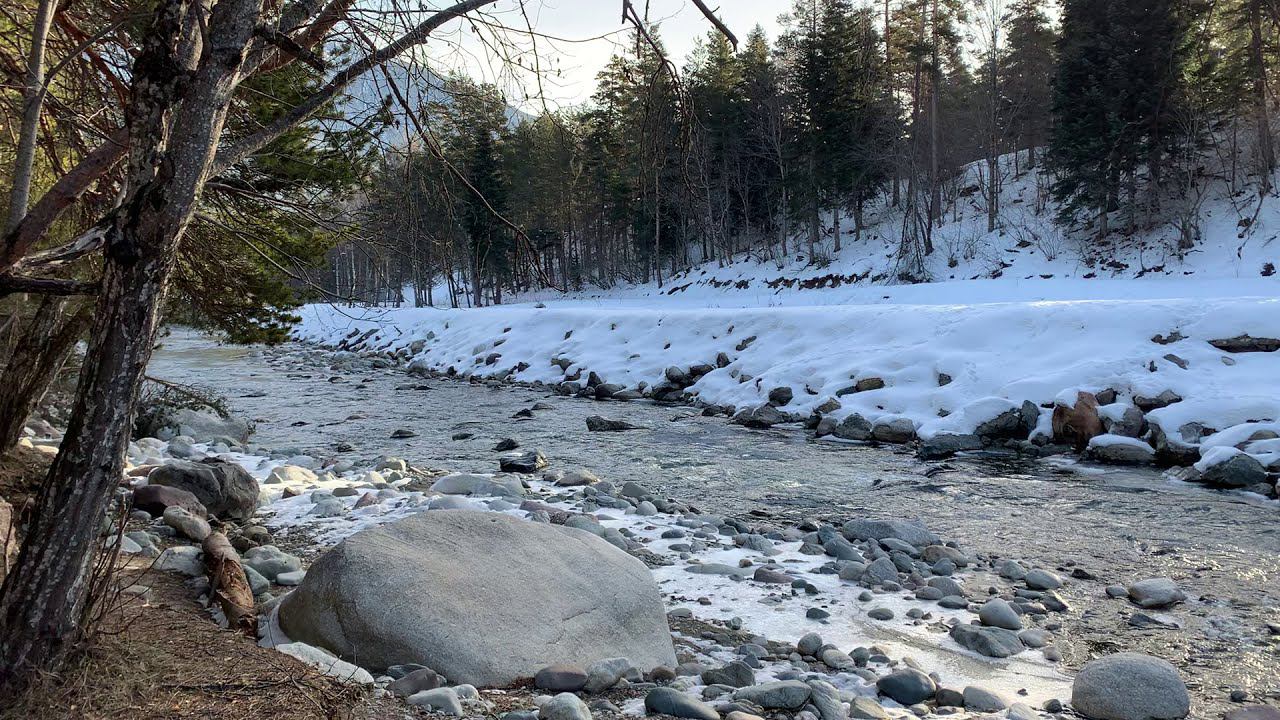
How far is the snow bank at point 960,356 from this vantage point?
9172mm

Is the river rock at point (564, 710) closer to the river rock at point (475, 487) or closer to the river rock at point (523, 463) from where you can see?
the river rock at point (475, 487)

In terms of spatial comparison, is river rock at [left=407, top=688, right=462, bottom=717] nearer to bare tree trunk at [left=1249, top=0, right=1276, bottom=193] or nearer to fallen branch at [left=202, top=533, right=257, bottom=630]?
fallen branch at [left=202, top=533, right=257, bottom=630]

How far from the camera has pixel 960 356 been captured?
1131cm

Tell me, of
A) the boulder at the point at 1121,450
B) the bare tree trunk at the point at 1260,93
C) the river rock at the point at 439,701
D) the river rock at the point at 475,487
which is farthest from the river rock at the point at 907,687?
the bare tree trunk at the point at 1260,93

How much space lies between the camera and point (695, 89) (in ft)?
11.7

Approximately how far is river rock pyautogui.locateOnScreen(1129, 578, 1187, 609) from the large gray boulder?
2890 mm

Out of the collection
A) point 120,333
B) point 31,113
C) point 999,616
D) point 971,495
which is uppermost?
point 31,113

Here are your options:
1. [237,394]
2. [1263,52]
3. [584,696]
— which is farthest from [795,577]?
[1263,52]

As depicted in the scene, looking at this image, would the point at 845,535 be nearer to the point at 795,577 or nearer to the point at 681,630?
the point at 795,577

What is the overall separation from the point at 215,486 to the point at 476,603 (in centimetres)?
348

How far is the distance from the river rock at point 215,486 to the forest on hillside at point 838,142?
1.80 metres

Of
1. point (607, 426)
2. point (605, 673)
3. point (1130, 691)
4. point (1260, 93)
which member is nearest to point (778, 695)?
point (605, 673)

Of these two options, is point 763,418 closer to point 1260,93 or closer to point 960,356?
point 960,356

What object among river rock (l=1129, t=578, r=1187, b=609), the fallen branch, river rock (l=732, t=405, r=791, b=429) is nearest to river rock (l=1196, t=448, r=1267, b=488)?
river rock (l=1129, t=578, r=1187, b=609)
